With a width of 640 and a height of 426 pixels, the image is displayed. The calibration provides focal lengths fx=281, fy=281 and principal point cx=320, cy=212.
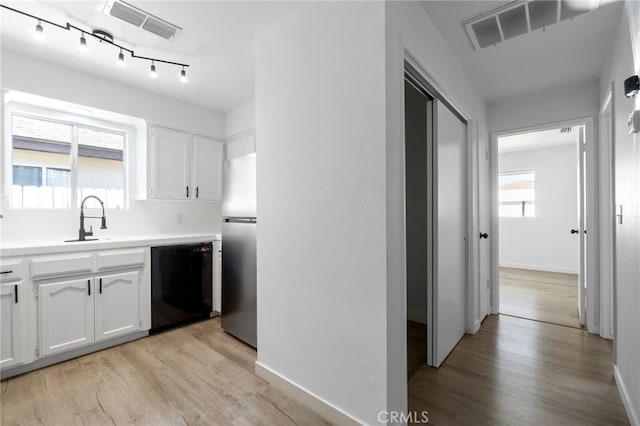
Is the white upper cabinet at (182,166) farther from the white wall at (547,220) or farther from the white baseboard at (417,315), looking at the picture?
the white wall at (547,220)

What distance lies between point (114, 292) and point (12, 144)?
5.48 ft

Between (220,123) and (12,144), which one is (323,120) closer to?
(220,123)

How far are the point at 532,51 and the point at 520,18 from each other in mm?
601

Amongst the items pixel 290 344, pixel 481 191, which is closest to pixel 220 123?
pixel 290 344

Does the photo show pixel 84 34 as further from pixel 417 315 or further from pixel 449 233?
pixel 417 315

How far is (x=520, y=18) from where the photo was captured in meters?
1.95

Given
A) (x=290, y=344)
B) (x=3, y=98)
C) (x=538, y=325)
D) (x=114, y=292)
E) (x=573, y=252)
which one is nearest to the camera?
(x=290, y=344)

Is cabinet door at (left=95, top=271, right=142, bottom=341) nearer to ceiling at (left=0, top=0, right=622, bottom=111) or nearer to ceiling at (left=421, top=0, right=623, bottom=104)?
ceiling at (left=0, top=0, right=622, bottom=111)

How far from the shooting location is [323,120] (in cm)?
168

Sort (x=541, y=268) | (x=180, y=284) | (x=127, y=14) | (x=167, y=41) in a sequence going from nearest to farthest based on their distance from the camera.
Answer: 1. (x=127, y=14)
2. (x=167, y=41)
3. (x=180, y=284)
4. (x=541, y=268)

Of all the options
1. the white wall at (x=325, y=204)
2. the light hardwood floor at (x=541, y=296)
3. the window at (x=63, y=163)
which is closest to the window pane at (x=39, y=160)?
the window at (x=63, y=163)

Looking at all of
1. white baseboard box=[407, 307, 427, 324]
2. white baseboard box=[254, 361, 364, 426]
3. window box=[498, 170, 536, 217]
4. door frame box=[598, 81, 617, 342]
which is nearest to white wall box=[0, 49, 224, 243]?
white baseboard box=[254, 361, 364, 426]

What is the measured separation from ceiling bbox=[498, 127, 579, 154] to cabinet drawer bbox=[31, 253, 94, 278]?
18.9 feet

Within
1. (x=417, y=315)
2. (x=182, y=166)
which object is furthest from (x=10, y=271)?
(x=417, y=315)
